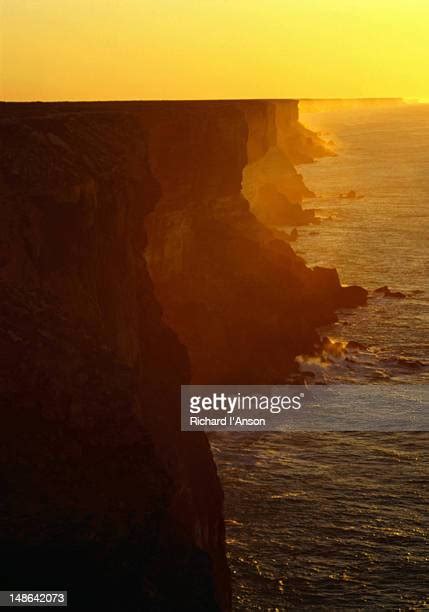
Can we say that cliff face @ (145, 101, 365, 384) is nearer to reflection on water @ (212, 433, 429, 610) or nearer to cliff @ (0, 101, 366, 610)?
reflection on water @ (212, 433, 429, 610)

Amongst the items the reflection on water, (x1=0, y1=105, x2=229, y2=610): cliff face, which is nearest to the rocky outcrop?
the reflection on water

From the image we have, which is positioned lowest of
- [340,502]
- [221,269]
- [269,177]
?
[340,502]

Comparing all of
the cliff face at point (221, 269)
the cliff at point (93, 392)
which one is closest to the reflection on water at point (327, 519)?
the cliff at point (93, 392)

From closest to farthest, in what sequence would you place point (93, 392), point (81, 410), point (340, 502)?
point (81, 410)
point (93, 392)
point (340, 502)

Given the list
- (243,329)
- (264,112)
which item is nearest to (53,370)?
(243,329)

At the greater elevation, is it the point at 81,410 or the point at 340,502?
the point at 340,502

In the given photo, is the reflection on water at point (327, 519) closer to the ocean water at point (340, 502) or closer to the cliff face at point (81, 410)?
the ocean water at point (340, 502)

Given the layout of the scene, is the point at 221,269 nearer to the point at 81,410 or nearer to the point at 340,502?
the point at 340,502

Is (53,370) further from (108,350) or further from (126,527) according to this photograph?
(126,527)

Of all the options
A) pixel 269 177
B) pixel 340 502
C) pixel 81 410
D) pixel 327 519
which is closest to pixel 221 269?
pixel 340 502
